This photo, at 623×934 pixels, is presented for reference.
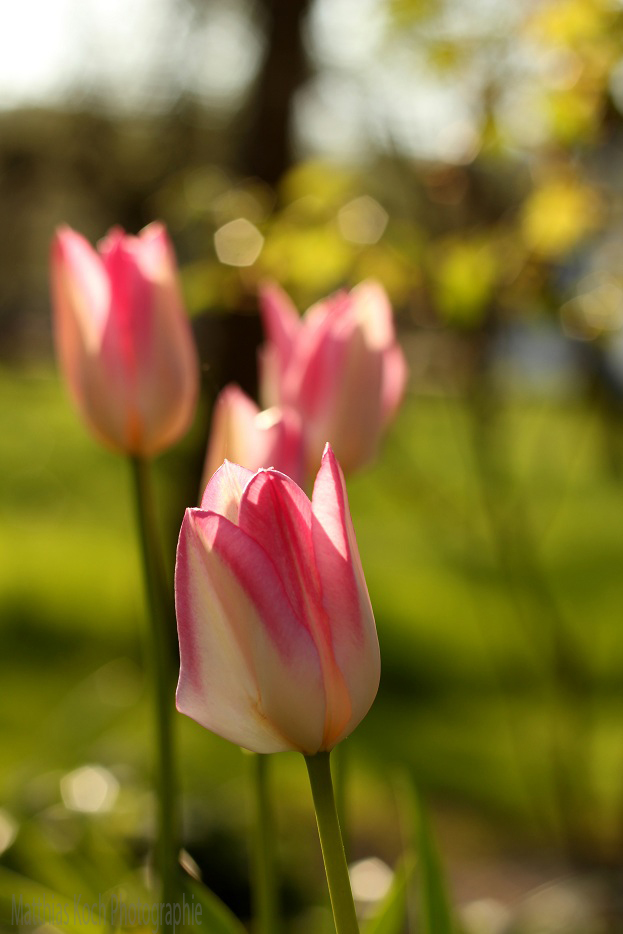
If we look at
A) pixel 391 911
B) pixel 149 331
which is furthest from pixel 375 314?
pixel 391 911

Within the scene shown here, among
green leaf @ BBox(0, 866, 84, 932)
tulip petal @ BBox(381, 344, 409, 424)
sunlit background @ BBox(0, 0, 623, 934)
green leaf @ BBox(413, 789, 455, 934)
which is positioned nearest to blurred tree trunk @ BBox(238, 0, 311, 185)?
sunlit background @ BBox(0, 0, 623, 934)

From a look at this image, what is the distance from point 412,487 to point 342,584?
1.42 metres

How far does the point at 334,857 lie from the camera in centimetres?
35

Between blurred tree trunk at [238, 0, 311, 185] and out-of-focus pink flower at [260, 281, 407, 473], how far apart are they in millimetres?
1808

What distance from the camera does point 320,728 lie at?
0.36 meters

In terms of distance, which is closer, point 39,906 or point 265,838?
point 265,838

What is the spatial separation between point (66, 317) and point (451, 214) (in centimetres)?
116

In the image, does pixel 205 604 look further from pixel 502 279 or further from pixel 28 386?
pixel 28 386

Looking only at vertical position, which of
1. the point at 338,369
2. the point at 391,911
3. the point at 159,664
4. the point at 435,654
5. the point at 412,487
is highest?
the point at 338,369

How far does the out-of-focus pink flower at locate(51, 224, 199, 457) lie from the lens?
2.19ft

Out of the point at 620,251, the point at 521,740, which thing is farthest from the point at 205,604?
the point at 521,740

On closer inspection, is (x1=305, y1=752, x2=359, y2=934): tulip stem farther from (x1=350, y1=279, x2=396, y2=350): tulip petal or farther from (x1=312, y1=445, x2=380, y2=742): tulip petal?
(x1=350, y1=279, x2=396, y2=350): tulip petal

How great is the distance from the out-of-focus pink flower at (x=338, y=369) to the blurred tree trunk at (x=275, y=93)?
1.81 meters

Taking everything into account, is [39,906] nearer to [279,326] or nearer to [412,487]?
[279,326]
